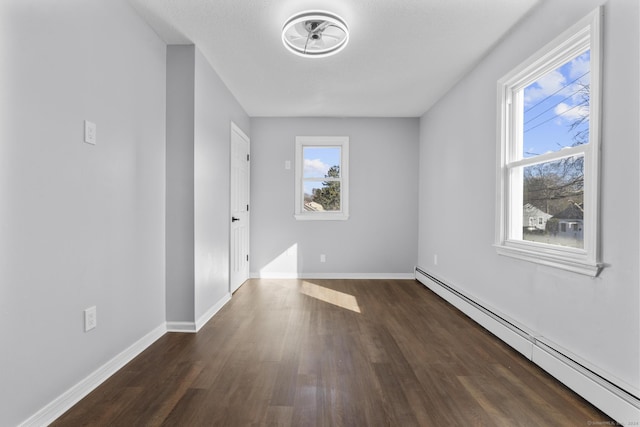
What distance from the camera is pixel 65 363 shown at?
1688 mm

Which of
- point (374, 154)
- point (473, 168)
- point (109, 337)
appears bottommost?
point (109, 337)

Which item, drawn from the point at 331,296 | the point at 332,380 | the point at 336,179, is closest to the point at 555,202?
the point at 332,380

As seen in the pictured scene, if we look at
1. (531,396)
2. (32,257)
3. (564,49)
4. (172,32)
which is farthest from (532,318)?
(172,32)


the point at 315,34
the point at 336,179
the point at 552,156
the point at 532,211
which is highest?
the point at 315,34

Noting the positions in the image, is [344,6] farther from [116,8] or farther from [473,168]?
[473,168]

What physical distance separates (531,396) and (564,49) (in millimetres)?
2060

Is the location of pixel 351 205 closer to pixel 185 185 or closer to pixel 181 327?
pixel 185 185

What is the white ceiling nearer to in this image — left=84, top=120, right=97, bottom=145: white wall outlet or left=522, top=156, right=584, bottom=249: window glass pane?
left=84, top=120, right=97, bottom=145: white wall outlet

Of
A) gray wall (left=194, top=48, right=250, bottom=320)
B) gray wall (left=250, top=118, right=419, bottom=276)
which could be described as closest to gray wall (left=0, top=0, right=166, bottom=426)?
gray wall (left=194, top=48, right=250, bottom=320)

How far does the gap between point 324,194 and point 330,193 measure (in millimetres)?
93

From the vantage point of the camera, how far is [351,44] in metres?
2.73

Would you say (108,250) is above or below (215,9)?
below

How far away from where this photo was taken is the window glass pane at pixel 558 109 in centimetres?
194

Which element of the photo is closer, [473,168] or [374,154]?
[473,168]
